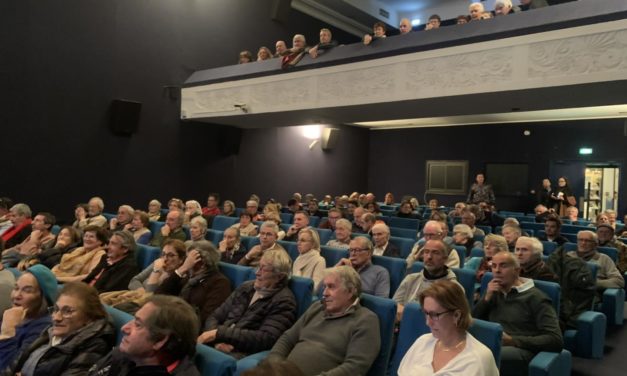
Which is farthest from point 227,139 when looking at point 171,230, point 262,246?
point 262,246

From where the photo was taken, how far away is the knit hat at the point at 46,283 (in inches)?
92.8

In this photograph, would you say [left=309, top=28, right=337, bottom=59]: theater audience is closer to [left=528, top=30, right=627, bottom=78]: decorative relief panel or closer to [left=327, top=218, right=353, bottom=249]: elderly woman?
[left=528, top=30, right=627, bottom=78]: decorative relief panel

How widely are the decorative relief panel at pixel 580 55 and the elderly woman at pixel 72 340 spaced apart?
482 cm

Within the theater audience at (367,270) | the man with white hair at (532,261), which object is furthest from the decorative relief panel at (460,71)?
the theater audience at (367,270)

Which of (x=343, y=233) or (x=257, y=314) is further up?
(x=343, y=233)

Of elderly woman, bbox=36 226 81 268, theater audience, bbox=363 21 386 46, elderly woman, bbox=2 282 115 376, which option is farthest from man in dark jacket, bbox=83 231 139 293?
theater audience, bbox=363 21 386 46

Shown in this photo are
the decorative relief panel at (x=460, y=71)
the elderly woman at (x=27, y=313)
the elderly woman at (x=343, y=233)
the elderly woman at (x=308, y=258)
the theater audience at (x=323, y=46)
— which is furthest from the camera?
the theater audience at (x=323, y=46)

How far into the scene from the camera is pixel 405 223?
6512 millimetres

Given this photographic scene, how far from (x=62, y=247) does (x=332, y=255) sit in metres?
2.45

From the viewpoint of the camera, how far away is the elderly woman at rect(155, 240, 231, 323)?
9.39 ft

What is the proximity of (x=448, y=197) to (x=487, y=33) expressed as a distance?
6.69m

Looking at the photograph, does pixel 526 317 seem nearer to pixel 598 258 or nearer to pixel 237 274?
pixel 237 274

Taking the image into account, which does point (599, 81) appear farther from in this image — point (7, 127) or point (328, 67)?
point (7, 127)

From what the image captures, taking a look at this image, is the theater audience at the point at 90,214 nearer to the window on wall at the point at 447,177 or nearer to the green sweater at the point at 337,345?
the green sweater at the point at 337,345
